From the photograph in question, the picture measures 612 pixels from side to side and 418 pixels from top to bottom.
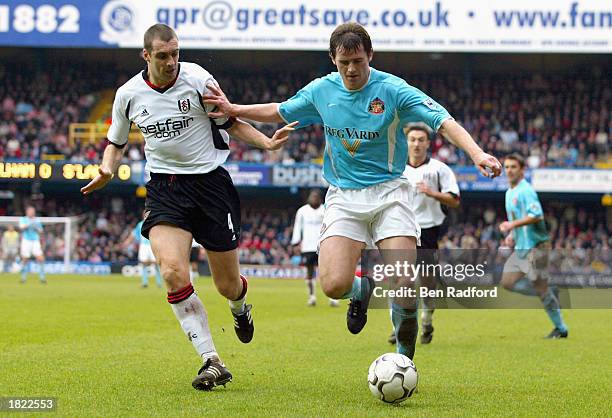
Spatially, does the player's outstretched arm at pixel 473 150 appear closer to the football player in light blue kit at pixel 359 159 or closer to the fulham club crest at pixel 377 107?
the football player in light blue kit at pixel 359 159

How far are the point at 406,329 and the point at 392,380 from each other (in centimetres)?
95

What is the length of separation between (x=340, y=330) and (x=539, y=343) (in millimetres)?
2709

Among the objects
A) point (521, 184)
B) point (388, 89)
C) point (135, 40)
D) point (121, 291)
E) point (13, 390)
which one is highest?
point (135, 40)

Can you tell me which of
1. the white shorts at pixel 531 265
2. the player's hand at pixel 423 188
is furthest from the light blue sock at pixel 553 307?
the player's hand at pixel 423 188

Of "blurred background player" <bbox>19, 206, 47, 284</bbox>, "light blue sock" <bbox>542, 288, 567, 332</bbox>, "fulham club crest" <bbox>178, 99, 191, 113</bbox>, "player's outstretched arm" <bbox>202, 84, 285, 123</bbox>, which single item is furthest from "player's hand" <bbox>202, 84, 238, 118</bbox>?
"blurred background player" <bbox>19, 206, 47, 284</bbox>

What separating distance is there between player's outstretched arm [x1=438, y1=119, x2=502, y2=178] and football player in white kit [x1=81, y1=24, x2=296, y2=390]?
3.87ft

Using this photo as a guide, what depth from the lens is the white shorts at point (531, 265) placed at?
12.5 meters

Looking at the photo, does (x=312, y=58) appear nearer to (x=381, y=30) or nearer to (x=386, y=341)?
(x=381, y=30)

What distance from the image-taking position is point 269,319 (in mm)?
15055

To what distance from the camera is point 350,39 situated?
22.1 ft

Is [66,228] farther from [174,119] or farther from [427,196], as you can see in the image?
[174,119]

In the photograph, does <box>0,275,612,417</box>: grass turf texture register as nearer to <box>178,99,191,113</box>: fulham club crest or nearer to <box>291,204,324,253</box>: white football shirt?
<box>178,99,191,113</box>: fulham club crest

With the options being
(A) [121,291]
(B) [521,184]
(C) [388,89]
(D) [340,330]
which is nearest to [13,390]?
(C) [388,89]

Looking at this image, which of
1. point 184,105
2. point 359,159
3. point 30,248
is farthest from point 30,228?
point 359,159
